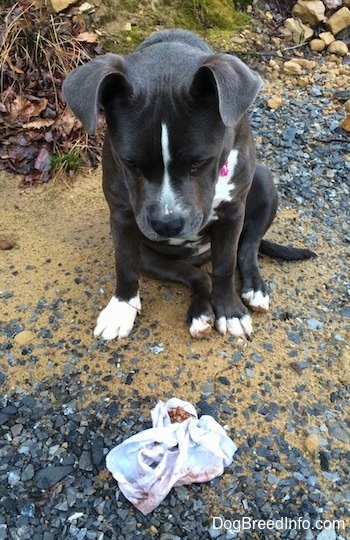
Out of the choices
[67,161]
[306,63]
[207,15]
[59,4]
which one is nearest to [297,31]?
[306,63]

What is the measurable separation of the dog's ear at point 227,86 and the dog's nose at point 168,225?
0.49 metres

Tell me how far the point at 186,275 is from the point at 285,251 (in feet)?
2.10

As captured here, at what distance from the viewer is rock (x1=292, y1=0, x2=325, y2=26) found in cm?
581

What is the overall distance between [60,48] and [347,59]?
250 centimetres

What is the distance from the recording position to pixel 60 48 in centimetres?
493

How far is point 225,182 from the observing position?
3.18m

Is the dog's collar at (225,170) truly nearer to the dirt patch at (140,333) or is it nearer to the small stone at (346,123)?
the dirt patch at (140,333)

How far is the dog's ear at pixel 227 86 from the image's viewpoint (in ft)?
8.15

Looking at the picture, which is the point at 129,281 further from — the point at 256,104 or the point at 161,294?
the point at 256,104

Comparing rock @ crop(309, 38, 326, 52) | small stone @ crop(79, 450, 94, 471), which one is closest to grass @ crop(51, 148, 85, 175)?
small stone @ crop(79, 450, 94, 471)

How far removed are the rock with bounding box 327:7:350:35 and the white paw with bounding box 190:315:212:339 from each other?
11.8 feet

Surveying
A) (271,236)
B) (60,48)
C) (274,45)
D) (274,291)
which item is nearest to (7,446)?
(274,291)

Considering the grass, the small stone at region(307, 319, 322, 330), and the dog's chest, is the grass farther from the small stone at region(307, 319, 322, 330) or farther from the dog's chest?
the small stone at region(307, 319, 322, 330)

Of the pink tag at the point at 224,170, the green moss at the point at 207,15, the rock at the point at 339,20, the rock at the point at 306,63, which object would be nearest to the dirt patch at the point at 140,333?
the pink tag at the point at 224,170
